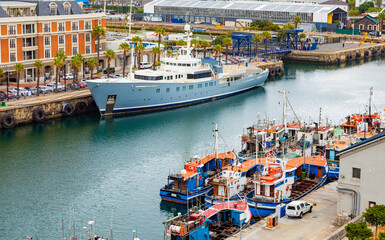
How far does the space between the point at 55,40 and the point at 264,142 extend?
3975 centimetres

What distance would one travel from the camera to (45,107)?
72812mm

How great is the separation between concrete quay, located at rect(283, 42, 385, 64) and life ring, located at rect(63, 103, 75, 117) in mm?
58316

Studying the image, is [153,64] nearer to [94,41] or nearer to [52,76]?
[94,41]

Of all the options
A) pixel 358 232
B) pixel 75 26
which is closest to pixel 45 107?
pixel 75 26

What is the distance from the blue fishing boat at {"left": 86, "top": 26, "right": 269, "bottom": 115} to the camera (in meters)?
75.9

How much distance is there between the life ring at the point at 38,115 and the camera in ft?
234

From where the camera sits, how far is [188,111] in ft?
262

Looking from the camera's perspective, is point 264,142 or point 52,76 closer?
point 264,142

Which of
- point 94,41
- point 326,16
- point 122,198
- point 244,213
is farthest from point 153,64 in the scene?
point 326,16

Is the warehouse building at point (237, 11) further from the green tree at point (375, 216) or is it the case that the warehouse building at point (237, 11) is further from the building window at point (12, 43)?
the green tree at point (375, 216)

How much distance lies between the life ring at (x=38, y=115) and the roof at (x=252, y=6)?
91050 millimetres

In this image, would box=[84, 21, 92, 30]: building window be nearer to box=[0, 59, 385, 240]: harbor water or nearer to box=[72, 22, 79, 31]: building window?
box=[72, 22, 79, 31]: building window

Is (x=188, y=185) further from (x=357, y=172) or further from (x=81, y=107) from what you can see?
(x=81, y=107)

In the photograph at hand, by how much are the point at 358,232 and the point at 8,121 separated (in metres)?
43.9
